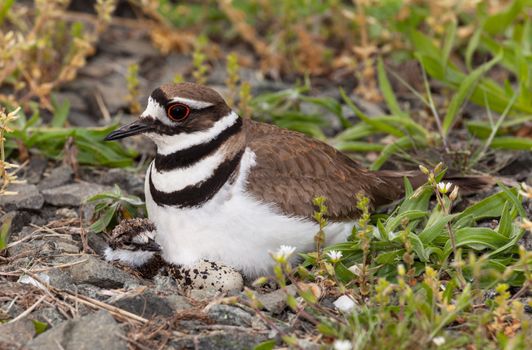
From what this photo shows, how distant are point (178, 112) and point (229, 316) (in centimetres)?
120

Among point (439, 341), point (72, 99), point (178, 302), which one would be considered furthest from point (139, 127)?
point (72, 99)

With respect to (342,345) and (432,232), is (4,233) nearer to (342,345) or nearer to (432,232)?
(342,345)

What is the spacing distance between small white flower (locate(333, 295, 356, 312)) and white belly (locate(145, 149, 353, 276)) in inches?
21.3

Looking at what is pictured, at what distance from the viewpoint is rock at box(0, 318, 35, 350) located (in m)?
3.81

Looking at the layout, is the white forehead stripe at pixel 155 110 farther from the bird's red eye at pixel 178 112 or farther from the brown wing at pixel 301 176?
the brown wing at pixel 301 176

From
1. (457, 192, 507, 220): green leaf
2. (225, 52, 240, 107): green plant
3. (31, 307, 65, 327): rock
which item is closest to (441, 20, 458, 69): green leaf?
(225, 52, 240, 107): green plant

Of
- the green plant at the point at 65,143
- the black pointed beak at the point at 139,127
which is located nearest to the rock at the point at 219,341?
the black pointed beak at the point at 139,127

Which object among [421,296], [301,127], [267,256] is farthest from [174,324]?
[301,127]

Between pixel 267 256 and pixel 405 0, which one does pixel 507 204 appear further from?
pixel 405 0

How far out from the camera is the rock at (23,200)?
17.7 ft

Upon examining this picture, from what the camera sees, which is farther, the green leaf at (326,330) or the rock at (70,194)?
the rock at (70,194)

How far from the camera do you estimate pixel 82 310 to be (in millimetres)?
4219

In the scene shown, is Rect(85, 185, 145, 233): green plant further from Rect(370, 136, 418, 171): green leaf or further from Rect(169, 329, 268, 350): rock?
Rect(370, 136, 418, 171): green leaf

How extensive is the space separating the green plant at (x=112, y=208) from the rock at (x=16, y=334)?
1.25 metres
